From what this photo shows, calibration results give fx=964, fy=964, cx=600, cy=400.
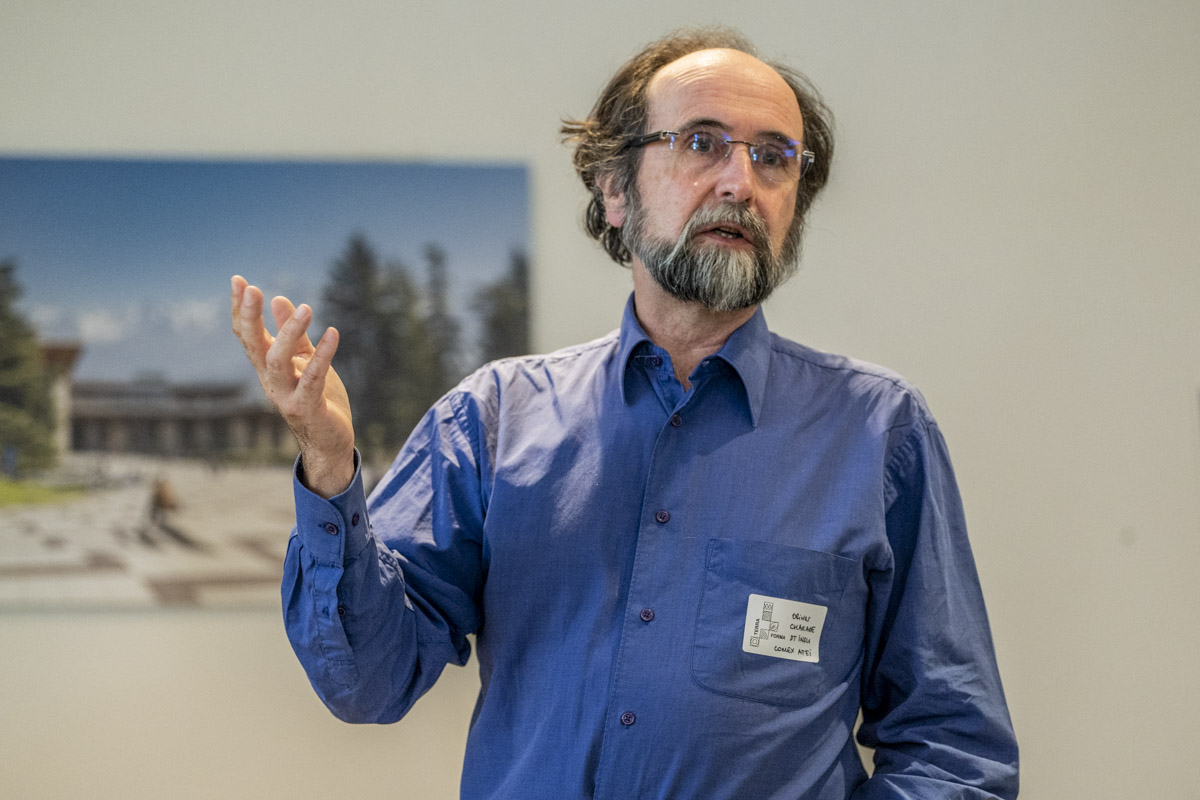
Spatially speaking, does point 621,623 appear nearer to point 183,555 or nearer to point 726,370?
point 726,370

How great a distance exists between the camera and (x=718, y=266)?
1.28 meters

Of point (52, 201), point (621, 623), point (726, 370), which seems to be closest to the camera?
point (621, 623)

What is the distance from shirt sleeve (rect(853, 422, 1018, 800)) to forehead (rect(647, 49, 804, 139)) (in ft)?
1.55

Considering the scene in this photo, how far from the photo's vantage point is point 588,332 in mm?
2432

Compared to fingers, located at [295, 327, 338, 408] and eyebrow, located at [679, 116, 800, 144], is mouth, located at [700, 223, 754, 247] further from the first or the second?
fingers, located at [295, 327, 338, 408]

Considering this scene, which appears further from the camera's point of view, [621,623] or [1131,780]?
[1131,780]

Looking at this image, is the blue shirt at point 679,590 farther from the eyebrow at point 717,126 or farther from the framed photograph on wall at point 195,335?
the framed photograph on wall at point 195,335

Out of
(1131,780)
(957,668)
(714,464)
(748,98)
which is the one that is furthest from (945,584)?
(1131,780)

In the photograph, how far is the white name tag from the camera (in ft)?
3.88

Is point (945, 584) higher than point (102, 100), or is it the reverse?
point (102, 100)

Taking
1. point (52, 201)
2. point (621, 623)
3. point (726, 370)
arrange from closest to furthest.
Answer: point (621, 623) → point (726, 370) → point (52, 201)

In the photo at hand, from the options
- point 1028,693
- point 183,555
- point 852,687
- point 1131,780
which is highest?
point 852,687

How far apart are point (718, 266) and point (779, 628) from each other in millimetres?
471

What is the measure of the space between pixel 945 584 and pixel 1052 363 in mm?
1429
